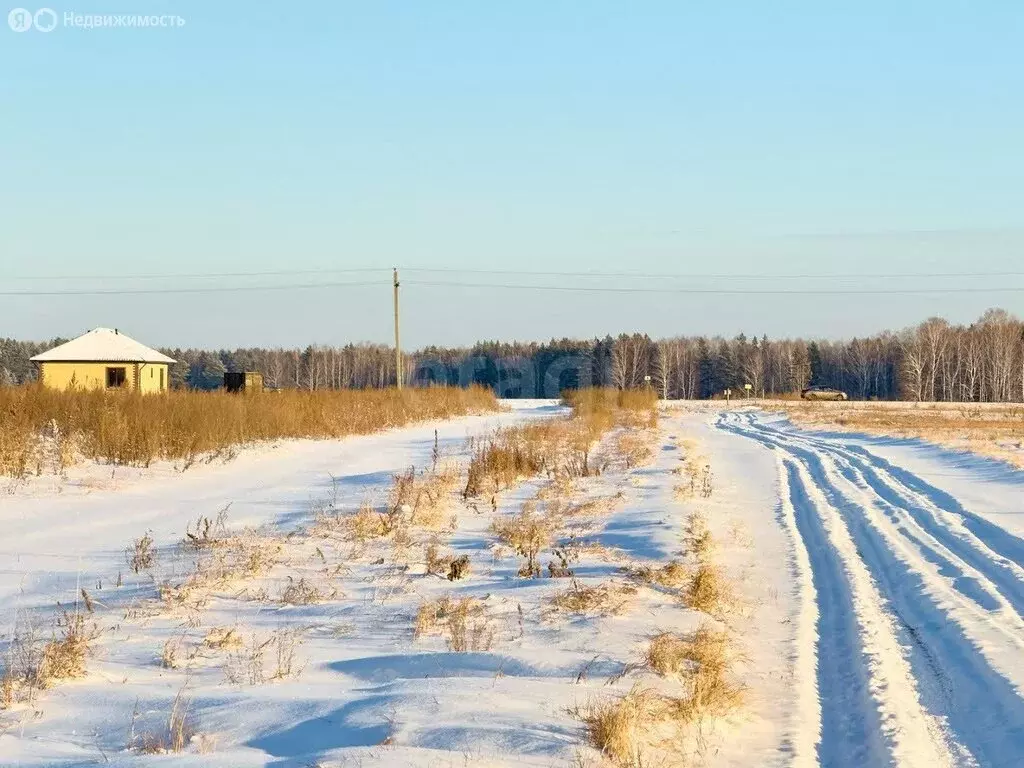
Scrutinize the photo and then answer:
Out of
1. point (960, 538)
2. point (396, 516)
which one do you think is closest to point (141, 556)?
point (396, 516)

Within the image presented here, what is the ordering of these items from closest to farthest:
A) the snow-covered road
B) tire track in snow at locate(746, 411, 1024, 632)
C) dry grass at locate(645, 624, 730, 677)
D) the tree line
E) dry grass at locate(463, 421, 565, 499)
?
the snow-covered road, dry grass at locate(645, 624, 730, 677), tire track in snow at locate(746, 411, 1024, 632), dry grass at locate(463, 421, 565, 499), the tree line

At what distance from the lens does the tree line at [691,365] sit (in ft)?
272

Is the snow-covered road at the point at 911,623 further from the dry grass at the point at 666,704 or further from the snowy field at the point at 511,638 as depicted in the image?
the dry grass at the point at 666,704

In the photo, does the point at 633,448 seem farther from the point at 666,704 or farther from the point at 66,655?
the point at 66,655

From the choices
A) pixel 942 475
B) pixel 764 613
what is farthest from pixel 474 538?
pixel 942 475

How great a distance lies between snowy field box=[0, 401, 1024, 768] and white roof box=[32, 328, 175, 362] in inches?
1338

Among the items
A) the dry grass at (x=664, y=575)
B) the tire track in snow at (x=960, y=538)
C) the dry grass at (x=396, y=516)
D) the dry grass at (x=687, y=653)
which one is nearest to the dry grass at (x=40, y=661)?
the dry grass at (x=687, y=653)

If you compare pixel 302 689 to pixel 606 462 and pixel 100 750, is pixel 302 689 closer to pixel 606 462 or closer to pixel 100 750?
pixel 100 750

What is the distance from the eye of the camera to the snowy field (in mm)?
4324

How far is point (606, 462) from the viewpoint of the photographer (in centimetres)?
1817

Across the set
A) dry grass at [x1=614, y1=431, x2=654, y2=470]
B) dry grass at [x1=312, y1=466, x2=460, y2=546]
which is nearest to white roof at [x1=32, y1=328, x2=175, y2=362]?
dry grass at [x1=614, y1=431, x2=654, y2=470]

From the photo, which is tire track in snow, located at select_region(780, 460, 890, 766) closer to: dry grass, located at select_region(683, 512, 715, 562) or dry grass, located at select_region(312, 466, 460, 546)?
dry grass, located at select_region(683, 512, 715, 562)

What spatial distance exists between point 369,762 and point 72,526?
855 cm

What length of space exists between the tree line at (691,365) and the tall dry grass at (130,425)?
57.2 meters
